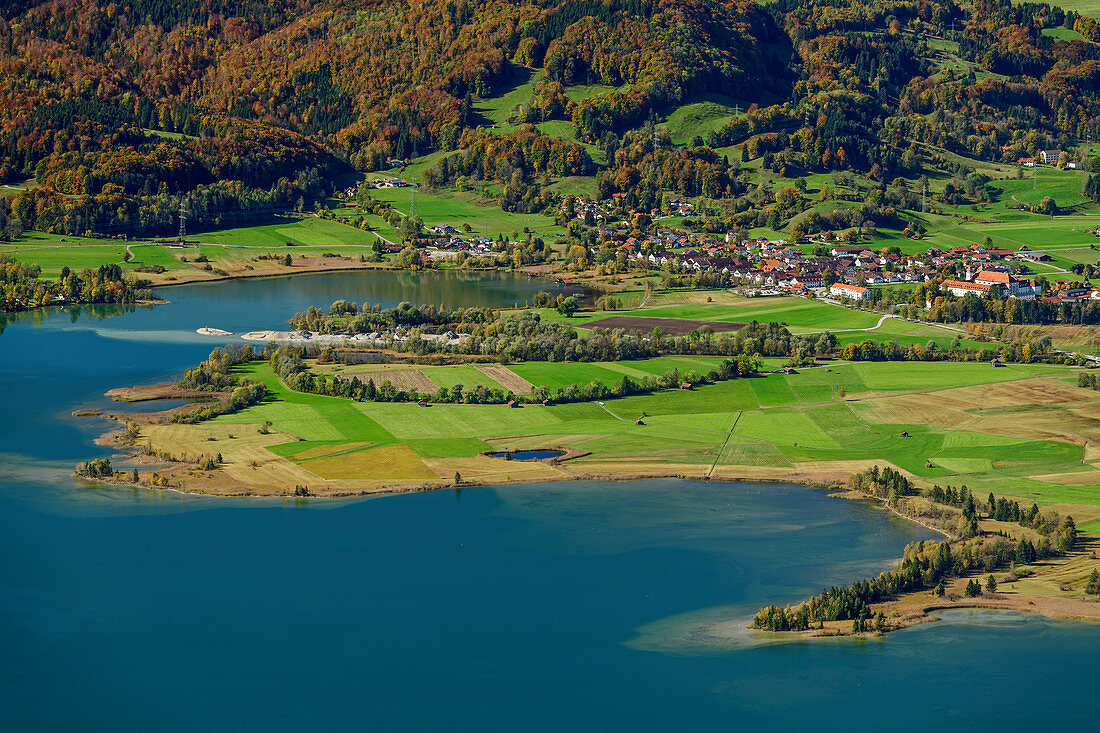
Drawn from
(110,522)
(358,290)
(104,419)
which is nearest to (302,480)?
(110,522)

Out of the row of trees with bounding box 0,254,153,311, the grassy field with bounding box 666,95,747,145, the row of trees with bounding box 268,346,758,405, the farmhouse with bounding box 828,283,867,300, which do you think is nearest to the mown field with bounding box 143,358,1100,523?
the row of trees with bounding box 268,346,758,405

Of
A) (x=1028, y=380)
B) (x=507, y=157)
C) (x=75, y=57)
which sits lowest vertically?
(x=1028, y=380)

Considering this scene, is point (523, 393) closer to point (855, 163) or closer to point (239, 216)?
point (239, 216)

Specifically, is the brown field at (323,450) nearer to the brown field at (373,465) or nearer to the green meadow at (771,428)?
the green meadow at (771,428)

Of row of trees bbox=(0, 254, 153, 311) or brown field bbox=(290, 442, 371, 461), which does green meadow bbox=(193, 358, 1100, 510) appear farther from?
row of trees bbox=(0, 254, 153, 311)

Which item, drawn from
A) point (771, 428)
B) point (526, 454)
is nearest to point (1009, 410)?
point (771, 428)
